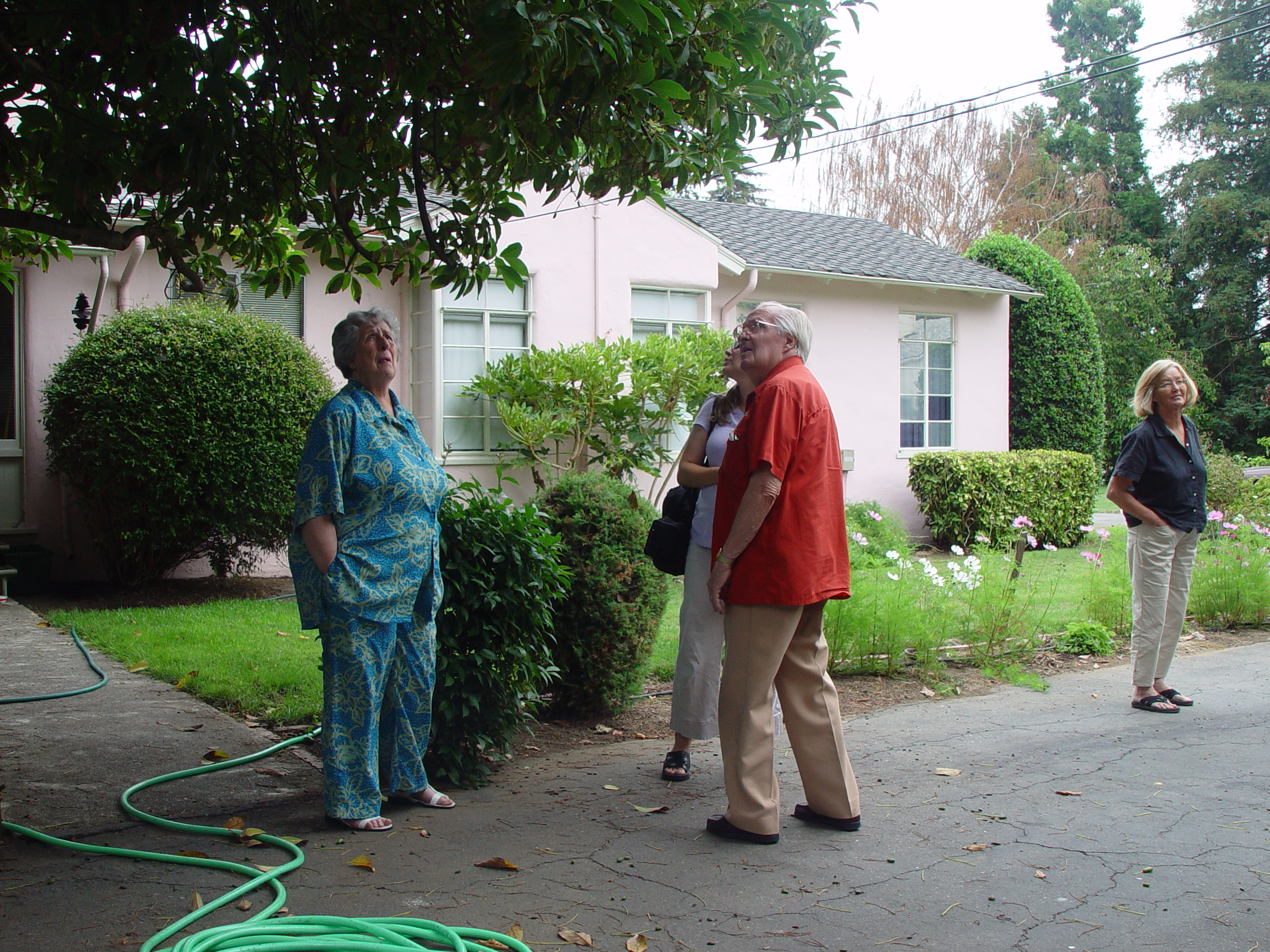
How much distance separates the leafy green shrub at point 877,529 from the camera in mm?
12472

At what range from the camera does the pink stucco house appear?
11.2m

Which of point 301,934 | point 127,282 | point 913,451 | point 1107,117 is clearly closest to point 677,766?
point 301,934

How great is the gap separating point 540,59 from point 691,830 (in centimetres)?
305

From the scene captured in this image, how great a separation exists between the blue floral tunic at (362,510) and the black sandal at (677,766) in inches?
61.3

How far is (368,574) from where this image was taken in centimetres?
417

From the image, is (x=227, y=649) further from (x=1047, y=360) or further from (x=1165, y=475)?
(x=1047, y=360)

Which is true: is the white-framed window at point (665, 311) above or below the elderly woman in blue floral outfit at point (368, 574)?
above

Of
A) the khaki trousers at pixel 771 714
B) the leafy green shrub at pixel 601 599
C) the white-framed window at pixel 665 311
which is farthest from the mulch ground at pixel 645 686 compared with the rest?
the white-framed window at pixel 665 311

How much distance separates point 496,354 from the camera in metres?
13.0

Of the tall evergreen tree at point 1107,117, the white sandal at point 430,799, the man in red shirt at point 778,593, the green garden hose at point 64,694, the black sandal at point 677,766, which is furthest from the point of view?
the tall evergreen tree at point 1107,117

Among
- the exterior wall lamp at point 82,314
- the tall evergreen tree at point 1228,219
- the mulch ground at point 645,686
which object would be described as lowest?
the mulch ground at point 645,686

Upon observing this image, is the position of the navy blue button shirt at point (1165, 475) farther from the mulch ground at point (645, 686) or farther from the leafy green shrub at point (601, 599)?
the leafy green shrub at point (601, 599)

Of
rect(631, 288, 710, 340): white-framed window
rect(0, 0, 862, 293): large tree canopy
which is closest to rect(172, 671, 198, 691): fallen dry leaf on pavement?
rect(0, 0, 862, 293): large tree canopy

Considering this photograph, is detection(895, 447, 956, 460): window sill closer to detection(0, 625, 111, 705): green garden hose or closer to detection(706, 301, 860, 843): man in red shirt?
detection(0, 625, 111, 705): green garden hose
